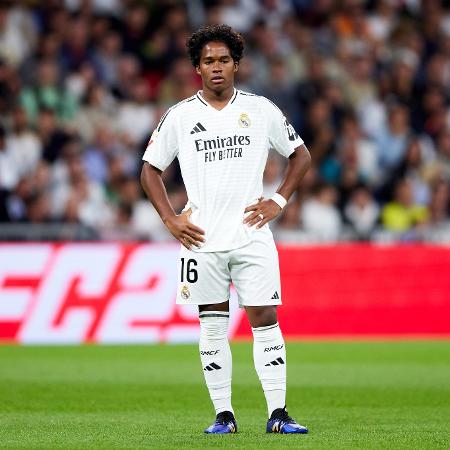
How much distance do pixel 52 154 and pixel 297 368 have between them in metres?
6.26

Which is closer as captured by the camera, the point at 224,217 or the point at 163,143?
the point at 224,217

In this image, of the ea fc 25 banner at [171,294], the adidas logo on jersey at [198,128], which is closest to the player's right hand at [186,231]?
the adidas logo on jersey at [198,128]

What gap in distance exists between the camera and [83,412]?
8867 mm

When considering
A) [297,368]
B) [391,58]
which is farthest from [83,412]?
[391,58]

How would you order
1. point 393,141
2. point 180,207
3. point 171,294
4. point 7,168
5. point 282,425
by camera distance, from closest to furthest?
point 282,425 < point 171,294 < point 7,168 < point 180,207 < point 393,141

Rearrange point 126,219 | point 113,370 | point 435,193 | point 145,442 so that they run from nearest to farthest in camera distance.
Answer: point 145,442 → point 113,370 → point 126,219 → point 435,193

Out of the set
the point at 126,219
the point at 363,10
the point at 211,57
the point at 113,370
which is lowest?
the point at 113,370

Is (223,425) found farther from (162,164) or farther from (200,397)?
(200,397)

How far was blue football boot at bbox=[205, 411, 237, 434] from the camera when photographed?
7.48m

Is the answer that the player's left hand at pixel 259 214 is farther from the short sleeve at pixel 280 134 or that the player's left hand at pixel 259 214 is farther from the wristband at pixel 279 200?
the short sleeve at pixel 280 134

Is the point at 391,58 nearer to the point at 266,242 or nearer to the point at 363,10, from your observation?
the point at 363,10

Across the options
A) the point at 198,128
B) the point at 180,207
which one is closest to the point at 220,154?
the point at 198,128

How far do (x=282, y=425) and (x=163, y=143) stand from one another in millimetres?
1912

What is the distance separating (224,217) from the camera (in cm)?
750
